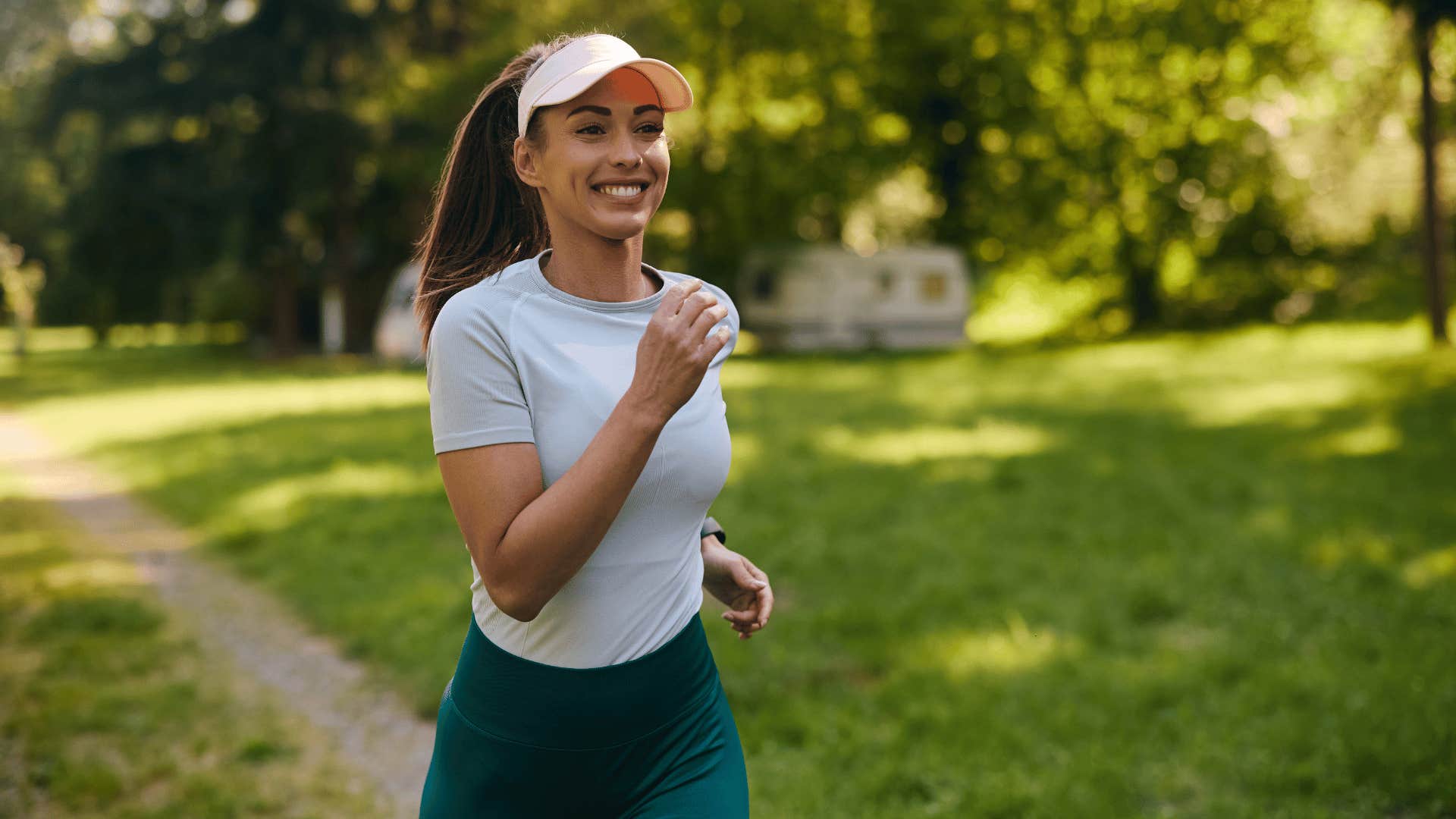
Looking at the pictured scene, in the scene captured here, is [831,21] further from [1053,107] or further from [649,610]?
[649,610]

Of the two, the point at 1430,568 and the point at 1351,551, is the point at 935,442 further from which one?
the point at 1430,568

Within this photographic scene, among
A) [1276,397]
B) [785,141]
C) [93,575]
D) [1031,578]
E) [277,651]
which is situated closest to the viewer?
[277,651]

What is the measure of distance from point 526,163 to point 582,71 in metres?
0.24

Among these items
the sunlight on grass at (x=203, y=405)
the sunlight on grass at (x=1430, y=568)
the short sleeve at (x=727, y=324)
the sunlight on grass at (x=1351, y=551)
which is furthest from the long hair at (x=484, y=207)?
the sunlight on grass at (x=203, y=405)

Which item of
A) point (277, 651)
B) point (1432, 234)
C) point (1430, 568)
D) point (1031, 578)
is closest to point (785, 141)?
point (1432, 234)

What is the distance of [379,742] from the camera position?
5254 millimetres

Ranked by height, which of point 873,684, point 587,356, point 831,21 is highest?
point 831,21

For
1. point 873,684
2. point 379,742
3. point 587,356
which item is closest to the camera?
point 587,356

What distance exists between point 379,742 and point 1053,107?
2810cm

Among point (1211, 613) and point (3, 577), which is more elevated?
point (1211, 613)

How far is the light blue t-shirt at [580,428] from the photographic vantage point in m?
1.87

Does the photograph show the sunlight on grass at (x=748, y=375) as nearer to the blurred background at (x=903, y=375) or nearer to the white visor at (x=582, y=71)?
the blurred background at (x=903, y=375)

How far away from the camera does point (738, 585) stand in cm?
250

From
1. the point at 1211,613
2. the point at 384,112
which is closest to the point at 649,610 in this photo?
Answer: the point at 1211,613
